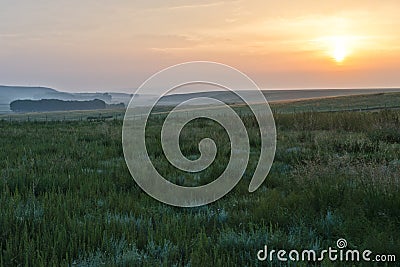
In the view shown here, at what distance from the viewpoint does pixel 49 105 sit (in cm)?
18788

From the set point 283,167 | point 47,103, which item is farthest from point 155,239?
point 47,103

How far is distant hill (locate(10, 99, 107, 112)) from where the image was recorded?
604ft

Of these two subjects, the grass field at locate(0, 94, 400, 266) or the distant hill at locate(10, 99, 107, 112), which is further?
the distant hill at locate(10, 99, 107, 112)

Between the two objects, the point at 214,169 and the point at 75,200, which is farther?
the point at 214,169

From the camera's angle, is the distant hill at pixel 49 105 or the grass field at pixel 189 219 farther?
the distant hill at pixel 49 105

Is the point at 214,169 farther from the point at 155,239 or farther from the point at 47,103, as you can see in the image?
the point at 47,103

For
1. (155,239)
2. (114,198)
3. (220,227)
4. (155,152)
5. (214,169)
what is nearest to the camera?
(155,239)

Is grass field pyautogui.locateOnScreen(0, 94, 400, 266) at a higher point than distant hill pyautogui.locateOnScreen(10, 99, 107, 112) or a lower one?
lower

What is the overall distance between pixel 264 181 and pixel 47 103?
19881 centimetres

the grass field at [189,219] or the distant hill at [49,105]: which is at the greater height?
the distant hill at [49,105]

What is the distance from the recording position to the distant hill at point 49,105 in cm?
18425

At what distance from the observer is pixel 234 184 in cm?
637

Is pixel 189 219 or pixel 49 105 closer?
pixel 189 219

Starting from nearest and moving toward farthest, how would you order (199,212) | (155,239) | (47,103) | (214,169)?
(155,239)
(199,212)
(214,169)
(47,103)
